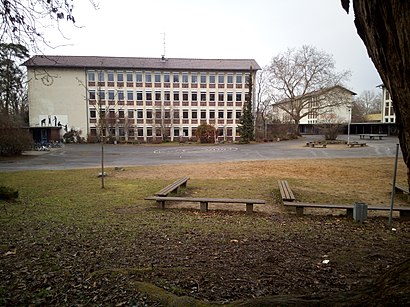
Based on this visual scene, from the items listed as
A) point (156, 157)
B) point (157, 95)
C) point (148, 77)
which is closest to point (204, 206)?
point (156, 157)

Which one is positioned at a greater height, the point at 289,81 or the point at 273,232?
the point at 289,81

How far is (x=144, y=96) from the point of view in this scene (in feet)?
182

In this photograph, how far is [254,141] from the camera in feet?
164

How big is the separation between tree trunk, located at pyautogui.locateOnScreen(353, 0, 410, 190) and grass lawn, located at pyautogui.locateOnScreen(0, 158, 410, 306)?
1.42 meters

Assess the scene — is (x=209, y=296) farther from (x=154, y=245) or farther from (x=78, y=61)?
(x=78, y=61)

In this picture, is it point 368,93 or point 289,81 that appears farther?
point 368,93

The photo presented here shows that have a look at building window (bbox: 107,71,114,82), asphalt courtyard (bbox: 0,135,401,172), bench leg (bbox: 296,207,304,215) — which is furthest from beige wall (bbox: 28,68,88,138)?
bench leg (bbox: 296,207,304,215)

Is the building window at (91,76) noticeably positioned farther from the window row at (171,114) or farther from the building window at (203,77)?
the building window at (203,77)

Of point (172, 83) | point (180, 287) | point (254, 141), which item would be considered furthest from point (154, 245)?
point (172, 83)

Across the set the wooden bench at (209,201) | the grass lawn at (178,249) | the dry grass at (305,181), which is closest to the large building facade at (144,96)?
the dry grass at (305,181)

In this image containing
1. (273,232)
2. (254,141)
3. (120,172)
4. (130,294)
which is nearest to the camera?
(130,294)

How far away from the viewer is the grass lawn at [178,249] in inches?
124

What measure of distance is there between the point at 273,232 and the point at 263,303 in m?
4.01

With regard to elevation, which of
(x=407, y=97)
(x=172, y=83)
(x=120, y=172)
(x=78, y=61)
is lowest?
(x=120, y=172)
